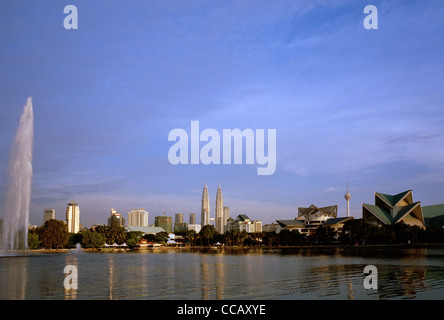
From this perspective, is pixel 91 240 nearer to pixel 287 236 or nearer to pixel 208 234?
pixel 208 234

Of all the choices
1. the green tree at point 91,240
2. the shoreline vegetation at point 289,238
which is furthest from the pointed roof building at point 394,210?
the green tree at point 91,240

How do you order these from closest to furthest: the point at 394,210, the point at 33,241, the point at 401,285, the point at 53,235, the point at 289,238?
the point at 401,285, the point at 33,241, the point at 53,235, the point at 289,238, the point at 394,210

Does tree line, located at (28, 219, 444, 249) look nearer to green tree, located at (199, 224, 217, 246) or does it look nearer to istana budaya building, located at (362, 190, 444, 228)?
green tree, located at (199, 224, 217, 246)

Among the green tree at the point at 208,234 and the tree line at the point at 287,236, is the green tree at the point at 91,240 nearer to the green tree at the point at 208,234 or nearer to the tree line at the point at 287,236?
the tree line at the point at 287,236

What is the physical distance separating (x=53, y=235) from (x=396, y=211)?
455 ft

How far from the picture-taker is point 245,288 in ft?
103

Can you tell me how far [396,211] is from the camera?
17888 cm

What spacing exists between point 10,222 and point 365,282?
219ft

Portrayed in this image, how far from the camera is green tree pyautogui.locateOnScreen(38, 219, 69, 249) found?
428 feet

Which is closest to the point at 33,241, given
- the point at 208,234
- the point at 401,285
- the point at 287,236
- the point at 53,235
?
the point at 53,235

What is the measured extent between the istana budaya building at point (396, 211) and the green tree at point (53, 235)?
12522cm

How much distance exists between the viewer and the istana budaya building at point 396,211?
6895 inches
